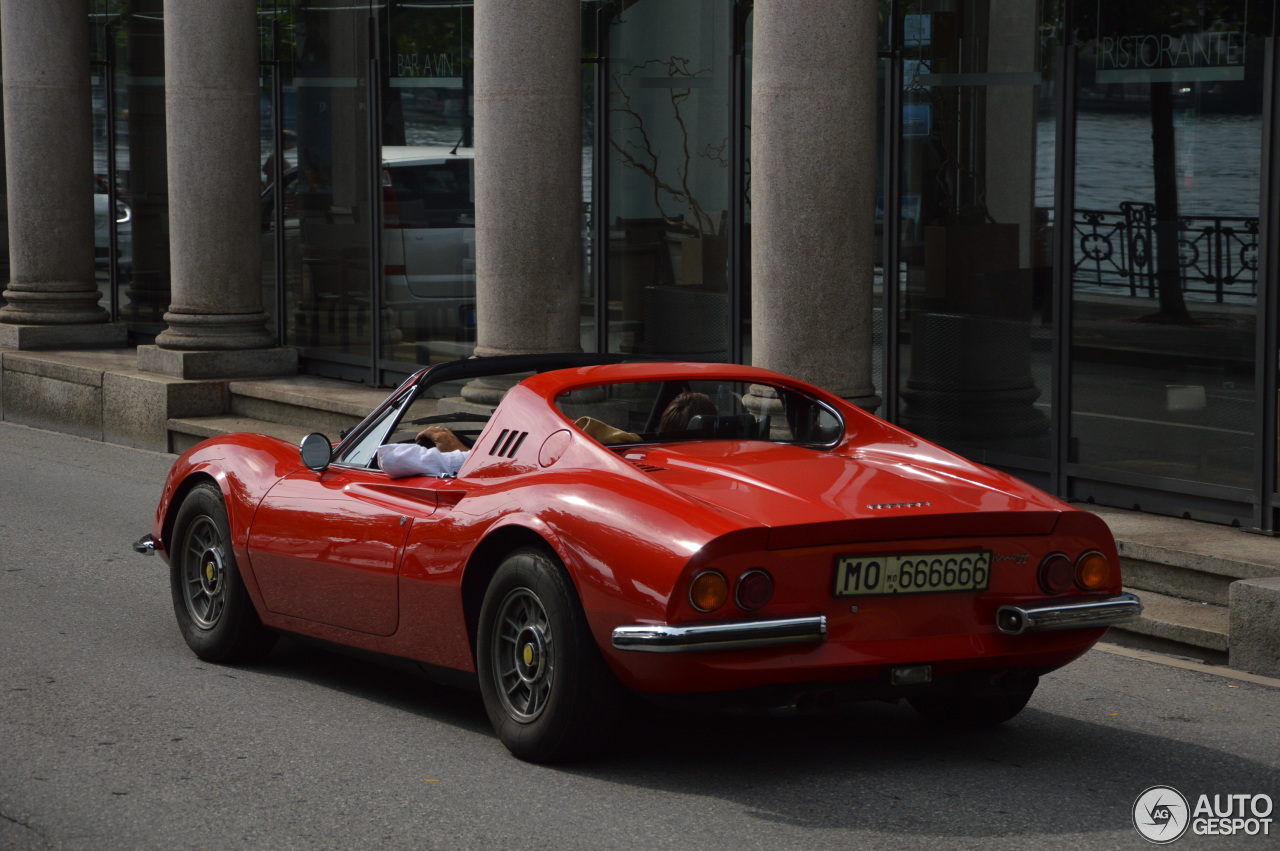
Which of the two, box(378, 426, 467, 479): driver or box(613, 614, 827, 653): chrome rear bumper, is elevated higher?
box(378, 426, 467, 479): driver

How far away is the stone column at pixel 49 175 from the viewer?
54.9 feet

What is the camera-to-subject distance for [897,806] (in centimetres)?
512

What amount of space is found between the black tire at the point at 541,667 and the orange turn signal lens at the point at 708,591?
17.2 inches

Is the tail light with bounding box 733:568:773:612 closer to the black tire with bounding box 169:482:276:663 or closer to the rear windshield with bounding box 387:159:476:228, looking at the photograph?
the black tire with bounding box 169:482:276:663

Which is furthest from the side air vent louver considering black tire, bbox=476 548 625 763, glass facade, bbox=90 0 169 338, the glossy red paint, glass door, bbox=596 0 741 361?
glass facade, bbox=90 0 169 338

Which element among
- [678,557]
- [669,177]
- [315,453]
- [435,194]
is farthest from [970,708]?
[435,194]

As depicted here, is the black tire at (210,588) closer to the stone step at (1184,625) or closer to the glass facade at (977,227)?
the stone step at (1184,625)

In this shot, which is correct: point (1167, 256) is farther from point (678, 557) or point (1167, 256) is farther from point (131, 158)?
point (131, 158)

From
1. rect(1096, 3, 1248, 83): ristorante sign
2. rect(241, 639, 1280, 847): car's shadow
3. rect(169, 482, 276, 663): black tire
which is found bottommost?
rect(241, 639, 1280, 847): car's shadow

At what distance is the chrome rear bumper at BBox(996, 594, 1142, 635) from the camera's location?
5.32 metres

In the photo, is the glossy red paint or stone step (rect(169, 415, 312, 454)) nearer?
the glossy red paint

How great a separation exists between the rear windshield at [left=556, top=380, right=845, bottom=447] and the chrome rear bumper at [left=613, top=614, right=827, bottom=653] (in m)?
1.11

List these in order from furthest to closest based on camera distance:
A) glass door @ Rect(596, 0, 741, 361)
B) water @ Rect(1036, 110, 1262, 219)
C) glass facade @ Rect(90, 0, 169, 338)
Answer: glass facade @ Rect(90, 0, 169, 338) < glass door @ Rect(596, 0, 741, 361) < water @ Rect(1036, 110, 1262, 219)

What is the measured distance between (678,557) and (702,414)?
1290 millimetres
